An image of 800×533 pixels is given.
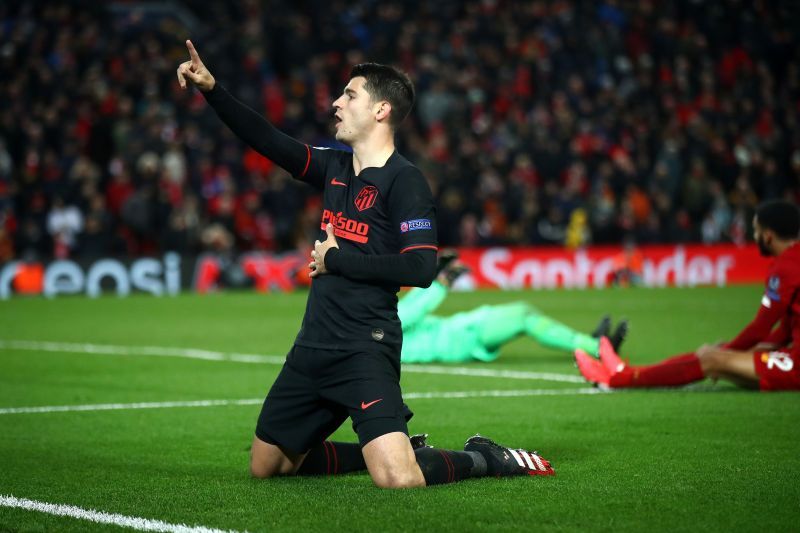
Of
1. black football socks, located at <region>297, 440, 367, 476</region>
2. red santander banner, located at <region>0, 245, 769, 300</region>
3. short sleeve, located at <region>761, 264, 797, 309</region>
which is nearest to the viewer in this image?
black football socks, located at <region>297, 440, 367, 476</region>

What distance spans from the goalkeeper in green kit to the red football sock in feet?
4.29

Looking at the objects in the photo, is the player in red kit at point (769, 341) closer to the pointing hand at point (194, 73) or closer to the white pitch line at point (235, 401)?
the white pitch line at point (235, 401)

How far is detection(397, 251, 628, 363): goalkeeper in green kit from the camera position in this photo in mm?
10469

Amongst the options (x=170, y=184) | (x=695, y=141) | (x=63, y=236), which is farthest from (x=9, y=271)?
(x=695, y=141)

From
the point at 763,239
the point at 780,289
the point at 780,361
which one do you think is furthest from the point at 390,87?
the point at 780,361

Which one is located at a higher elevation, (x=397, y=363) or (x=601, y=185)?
(x=601, y=185)

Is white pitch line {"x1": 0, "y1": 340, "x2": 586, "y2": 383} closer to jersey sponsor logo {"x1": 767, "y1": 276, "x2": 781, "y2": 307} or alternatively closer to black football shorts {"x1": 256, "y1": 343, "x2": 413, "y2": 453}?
jersey sponsor logo {"x1": 767, "y1": 276, "x2": 781, "y2": 307}

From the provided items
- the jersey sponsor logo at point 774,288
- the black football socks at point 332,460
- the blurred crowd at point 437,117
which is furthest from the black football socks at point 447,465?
the blurred crowd at point 437,117

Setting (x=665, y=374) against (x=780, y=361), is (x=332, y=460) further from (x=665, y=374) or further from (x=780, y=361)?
(x=780, y=361)

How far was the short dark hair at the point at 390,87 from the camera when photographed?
572 cm

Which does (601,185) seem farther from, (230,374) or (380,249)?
(380,249)

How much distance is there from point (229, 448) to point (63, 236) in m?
16.7

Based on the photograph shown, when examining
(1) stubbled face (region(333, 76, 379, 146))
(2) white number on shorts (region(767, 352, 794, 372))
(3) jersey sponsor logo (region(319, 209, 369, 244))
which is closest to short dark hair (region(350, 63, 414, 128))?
(1) stubbled face (region(333, 76, 379, 146))

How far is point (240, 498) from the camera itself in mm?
5203
